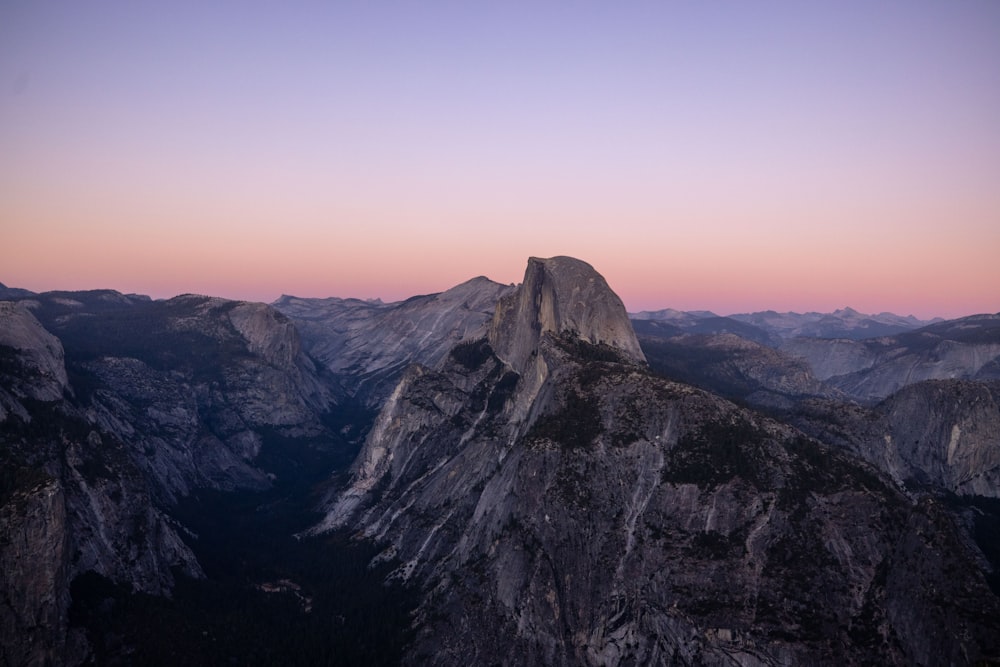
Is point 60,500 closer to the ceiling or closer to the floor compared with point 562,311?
closer to the floor

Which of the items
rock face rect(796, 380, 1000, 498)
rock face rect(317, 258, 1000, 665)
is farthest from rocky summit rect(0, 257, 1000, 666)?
rock face rect(796, 380, 1000, 498)

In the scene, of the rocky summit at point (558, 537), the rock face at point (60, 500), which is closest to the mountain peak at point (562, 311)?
the rocky summit at point (558, 537)

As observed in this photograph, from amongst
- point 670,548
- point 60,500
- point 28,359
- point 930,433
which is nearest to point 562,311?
point 670,548

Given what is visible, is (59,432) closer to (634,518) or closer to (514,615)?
(514,615)

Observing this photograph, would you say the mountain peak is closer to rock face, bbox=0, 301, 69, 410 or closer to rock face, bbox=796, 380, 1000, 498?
rock face, bbox=796, 380, 1000, 498

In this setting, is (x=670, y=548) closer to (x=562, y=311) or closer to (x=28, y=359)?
(x=562, y=311)

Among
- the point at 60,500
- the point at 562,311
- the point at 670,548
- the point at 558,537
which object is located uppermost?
the point at 562,311

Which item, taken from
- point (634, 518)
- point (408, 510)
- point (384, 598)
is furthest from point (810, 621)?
point (408, 510)

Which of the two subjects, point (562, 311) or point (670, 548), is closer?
point (670, 548)
